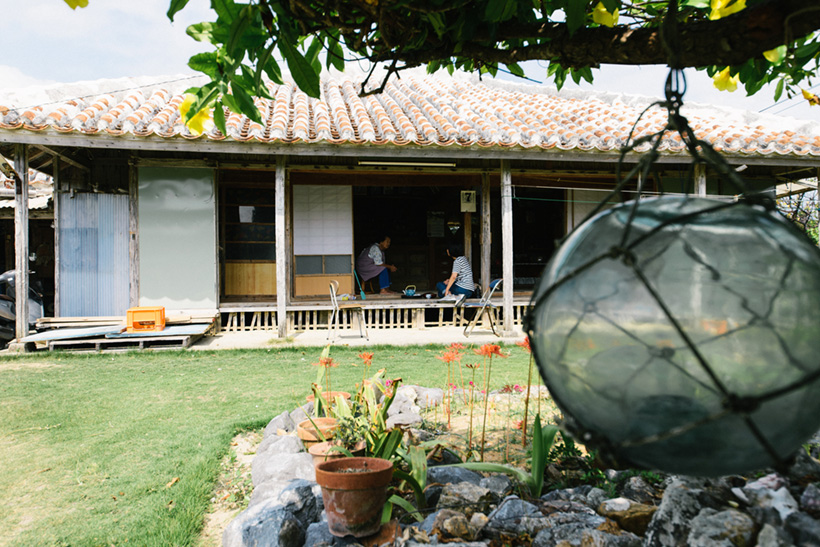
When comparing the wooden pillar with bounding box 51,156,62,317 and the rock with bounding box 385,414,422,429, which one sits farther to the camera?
the wooden pillar with bounding box 51,156,62,317

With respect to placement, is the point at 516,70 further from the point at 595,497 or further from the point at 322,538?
the point at 322,538

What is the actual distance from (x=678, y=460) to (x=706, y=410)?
0.10 m

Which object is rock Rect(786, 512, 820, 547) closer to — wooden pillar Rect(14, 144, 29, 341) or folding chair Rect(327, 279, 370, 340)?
folding chair Rect(327, 279, 370, 340)

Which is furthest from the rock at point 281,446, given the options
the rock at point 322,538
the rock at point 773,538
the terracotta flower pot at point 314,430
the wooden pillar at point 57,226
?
the wooden pillar at point 57,226

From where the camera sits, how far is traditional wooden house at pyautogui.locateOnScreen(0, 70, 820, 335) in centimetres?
761

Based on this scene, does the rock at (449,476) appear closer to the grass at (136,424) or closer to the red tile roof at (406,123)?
the grass at (136,424)

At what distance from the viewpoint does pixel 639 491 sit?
216 centimetres

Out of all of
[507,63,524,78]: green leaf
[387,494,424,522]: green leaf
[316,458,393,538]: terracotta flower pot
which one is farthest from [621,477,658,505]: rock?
[507,63,524,78]: green leaf

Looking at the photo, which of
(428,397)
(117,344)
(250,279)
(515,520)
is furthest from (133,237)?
(515,520)

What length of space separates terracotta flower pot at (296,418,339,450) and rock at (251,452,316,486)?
0.43 feet

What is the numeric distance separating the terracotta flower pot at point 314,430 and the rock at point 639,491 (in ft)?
4.82

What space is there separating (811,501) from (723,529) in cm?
40

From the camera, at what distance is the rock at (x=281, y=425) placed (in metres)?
3.60

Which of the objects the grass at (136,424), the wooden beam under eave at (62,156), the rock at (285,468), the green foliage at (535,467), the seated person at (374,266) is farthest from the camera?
the seated person at (374,266)
